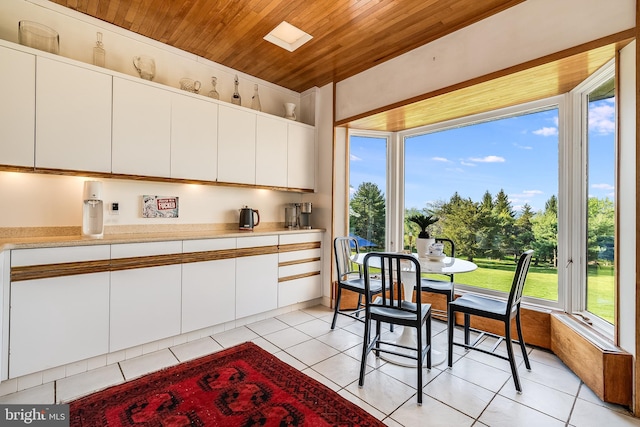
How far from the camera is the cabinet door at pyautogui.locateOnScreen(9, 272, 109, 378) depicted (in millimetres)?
1955

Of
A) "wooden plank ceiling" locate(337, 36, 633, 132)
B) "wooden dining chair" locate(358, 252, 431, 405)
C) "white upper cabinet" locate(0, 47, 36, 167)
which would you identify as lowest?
"wooden dining chair" locate(358, 252, 431, 405)

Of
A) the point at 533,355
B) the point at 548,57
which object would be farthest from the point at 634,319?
the point at 548,57

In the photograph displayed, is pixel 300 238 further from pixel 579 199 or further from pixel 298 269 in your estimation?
pixel 579 199

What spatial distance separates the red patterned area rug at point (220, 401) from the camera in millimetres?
1720

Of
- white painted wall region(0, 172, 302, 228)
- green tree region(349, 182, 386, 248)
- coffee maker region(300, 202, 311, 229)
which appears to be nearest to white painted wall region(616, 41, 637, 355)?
green tree region(349, 182, 386, 248)

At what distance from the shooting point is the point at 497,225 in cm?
315

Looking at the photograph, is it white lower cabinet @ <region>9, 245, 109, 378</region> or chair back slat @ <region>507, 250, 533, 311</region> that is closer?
white lower cabinet @ <region>9, 245, 109, 378</region>

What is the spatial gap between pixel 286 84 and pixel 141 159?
2.17 meters

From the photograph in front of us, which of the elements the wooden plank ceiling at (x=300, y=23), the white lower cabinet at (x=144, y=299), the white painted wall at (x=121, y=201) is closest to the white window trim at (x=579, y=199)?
the wooden plank ceiling at (x=300, y=23)

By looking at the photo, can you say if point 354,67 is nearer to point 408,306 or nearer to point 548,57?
point 548,57

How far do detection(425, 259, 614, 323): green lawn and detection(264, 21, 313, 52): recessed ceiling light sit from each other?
9.89ft

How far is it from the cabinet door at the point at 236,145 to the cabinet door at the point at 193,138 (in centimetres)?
7

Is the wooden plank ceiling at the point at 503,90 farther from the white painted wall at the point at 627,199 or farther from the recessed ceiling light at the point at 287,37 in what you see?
the recessed ceiling light at the point at 287,37

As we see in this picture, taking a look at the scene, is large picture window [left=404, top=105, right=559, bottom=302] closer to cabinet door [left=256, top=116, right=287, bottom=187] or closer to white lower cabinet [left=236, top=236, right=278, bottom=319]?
cabinet door [left=256, top=116, right=287, bottom=187]
